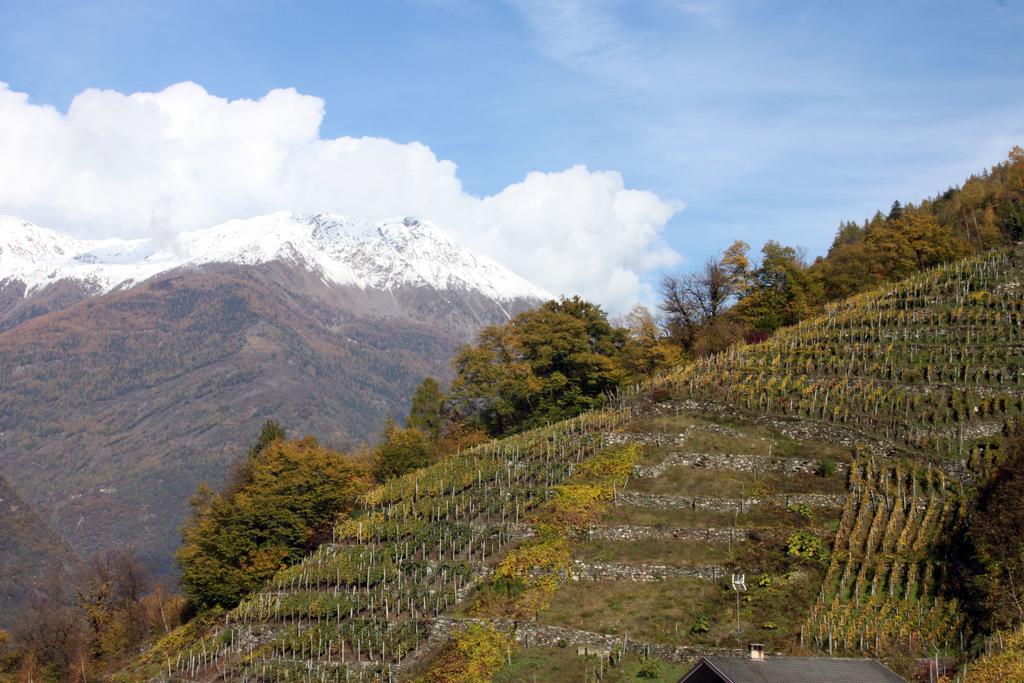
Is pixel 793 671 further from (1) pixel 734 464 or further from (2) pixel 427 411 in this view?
(2) pixel 427 411

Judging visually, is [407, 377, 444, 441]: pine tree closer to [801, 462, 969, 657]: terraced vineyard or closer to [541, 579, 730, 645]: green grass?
[541, 579, 730, 645]: green grass

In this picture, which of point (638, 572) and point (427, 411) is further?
point (427, 411)

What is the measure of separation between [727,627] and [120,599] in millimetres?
54080

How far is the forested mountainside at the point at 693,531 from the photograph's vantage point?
117 ft

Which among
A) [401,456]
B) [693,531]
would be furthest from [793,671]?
[401,456]

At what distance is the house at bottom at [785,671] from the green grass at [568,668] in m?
7.66

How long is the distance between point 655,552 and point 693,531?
216 centimetres

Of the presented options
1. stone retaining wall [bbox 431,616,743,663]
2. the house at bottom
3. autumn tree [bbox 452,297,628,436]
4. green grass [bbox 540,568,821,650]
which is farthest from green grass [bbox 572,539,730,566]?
autumn tree [bbox 452,297,628,436]

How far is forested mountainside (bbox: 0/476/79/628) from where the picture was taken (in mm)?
129375

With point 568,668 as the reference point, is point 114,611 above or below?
below

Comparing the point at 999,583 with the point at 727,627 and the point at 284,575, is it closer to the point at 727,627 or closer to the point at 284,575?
the point at 727,627

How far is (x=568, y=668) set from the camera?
35031mm

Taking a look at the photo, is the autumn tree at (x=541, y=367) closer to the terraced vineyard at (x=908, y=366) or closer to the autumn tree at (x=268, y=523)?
the terraced vineyard at (x=908, y=366)

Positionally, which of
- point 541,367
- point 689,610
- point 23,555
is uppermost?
point 541,367
